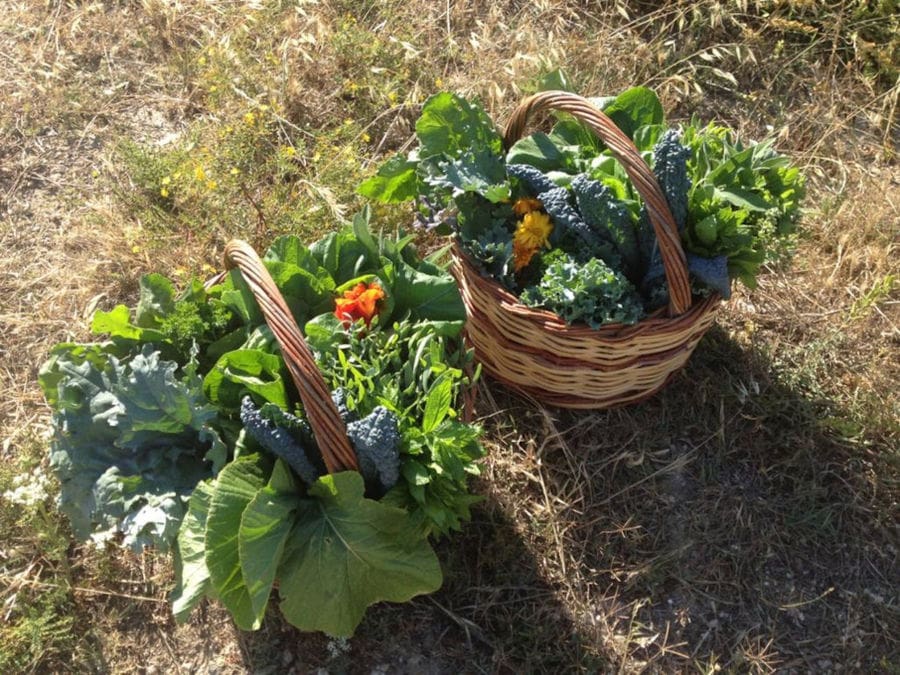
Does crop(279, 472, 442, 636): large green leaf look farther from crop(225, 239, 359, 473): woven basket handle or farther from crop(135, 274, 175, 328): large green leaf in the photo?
crop(135, 274, 175, 328): large green leaf

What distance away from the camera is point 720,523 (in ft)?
7.83

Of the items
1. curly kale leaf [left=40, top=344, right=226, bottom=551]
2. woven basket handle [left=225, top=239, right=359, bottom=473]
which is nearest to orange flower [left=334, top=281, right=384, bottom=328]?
woven basket handle [left=225, top=239, right=359, bottom=473]

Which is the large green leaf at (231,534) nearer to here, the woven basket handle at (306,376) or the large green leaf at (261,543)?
the large green leaf at (261,543)

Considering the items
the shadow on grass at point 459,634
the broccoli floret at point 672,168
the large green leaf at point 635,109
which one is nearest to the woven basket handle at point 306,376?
the shadow on grass at point 459,634

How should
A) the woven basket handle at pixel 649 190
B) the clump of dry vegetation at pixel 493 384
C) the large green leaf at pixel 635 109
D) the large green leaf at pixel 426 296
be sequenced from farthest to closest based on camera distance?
1. the large green leaf at pixel 635 109
2. the clump of dry vegetation at pixel 493 384
3. the large green leaf at pixel 426 296
4. the woven basket handle at pixel 649 190

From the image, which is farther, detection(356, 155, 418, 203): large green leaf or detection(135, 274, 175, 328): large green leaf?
detection(356, 155, 418, 203): large green leaf

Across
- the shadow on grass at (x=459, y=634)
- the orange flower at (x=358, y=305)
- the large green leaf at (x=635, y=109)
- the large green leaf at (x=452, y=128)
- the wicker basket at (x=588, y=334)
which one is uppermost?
the large green leaf at (x=452, y=128)

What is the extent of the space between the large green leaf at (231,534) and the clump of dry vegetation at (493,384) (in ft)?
1.36

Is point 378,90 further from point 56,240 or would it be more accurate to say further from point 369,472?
point 369,472

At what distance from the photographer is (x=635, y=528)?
91.2 inches

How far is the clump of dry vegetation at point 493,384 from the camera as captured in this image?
2.20 metres

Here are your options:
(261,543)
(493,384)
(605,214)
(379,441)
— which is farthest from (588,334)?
(261,543)

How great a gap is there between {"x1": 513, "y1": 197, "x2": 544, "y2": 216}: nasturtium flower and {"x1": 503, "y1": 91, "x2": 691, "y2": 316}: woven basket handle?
0.27 metres

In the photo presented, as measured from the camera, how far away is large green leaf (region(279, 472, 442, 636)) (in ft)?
5.77
